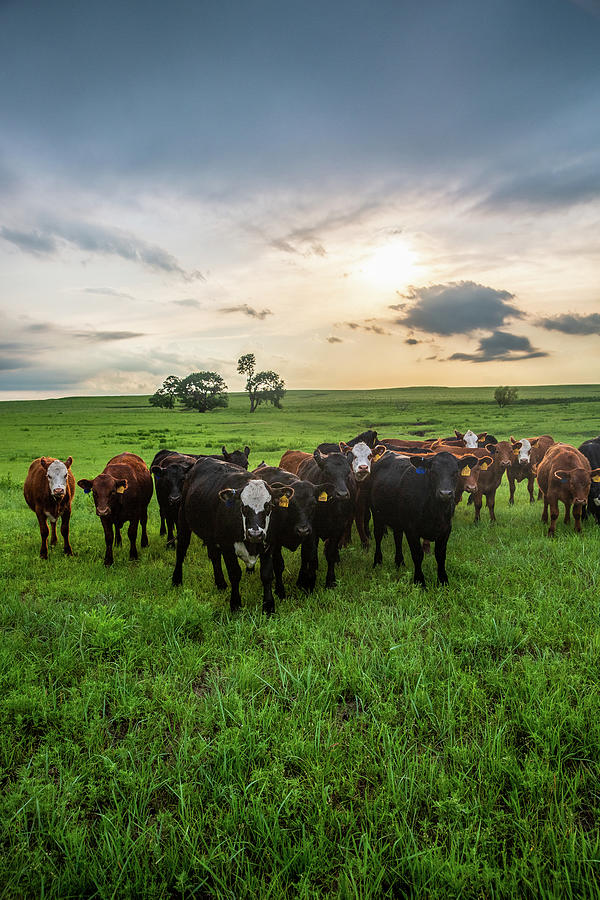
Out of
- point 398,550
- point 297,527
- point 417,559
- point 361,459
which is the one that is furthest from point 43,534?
point 417,559

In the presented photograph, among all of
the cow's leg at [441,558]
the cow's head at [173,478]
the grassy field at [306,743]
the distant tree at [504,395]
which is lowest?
the grassy field at [306,743]

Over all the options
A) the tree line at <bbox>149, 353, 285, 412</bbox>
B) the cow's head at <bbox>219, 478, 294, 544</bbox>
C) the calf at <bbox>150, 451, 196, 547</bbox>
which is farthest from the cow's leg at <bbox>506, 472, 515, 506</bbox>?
the tree line at <bbox>149, 353, 285, 412</bbox>

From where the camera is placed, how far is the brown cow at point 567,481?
9.14m

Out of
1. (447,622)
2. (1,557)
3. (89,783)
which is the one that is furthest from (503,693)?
(1,557)

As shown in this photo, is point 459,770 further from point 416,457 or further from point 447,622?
point 416,457

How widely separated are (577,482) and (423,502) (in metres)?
3.85

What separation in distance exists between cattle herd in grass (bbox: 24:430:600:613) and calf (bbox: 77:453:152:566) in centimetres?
2

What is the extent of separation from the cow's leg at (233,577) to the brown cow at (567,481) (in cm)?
675

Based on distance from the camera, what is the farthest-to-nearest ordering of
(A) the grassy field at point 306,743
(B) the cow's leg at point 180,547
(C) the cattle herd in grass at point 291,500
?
1. (B) the cow's leg at point 180,547
2. (C) the cattle herd in grass at point 291,500
3. (A) the grassy field at point 306,743

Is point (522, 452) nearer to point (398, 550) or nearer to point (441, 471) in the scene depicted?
point (398, 550)

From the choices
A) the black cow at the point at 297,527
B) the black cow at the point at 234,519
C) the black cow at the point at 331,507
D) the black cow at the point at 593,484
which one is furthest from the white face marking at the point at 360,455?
the black cow at the point at 593,484

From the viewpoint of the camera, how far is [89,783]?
3348mm

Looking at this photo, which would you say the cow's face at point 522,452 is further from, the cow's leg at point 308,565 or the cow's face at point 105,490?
the cow's face at point 105,490

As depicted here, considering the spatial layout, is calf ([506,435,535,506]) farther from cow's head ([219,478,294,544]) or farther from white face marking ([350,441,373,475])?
cow's head ([219,478,294,544])
